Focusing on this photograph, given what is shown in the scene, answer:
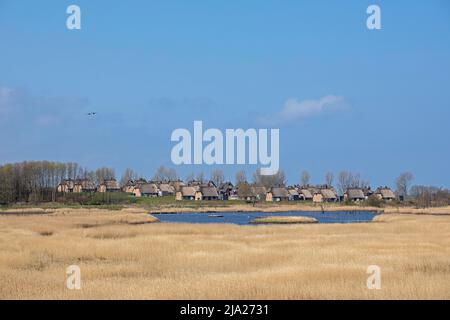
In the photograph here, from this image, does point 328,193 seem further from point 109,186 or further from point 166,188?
point 109,186

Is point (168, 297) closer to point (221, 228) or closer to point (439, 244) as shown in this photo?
point (439, 244)

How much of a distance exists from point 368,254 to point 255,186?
146m

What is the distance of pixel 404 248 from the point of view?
3238 cm

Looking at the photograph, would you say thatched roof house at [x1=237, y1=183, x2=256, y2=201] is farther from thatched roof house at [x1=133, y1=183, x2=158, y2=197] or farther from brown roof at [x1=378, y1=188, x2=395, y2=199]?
brown roof at [x1=378, y1=188, x2=395, y2=199]

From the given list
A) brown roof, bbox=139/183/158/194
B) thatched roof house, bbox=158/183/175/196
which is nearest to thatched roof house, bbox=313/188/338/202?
thatched roof house, bbox=158/183/175/196

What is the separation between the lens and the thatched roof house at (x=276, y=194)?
177300mm

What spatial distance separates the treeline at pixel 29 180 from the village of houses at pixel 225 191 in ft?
37.1

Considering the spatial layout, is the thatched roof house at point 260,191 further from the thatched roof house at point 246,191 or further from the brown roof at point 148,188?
the brown roof at point 148,188

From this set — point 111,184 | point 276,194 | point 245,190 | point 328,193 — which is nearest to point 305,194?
point 328,193

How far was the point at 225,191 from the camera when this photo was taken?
632ft

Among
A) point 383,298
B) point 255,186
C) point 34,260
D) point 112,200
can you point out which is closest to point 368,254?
point 383,298

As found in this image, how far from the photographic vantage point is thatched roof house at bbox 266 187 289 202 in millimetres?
177300

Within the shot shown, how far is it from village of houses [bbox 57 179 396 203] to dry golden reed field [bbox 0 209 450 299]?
402 feet

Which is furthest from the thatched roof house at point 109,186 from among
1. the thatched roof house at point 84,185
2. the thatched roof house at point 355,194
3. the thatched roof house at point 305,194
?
the thatched roof house at point 355,194
